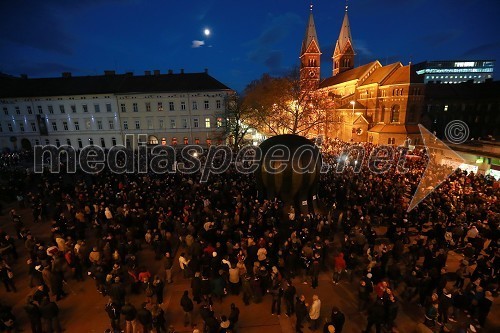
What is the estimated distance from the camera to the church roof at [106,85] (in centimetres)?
A: 4156

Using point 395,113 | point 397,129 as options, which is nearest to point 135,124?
point 397,129

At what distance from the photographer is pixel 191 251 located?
9797mm

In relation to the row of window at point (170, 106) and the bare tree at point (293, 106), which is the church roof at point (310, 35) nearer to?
the bare tree at point (293, 106)

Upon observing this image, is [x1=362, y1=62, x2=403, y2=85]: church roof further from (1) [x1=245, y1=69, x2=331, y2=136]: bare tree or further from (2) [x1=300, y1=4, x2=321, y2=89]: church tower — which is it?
(1) [x1=245, y1=69, x2=331, y2=136]: bare tree

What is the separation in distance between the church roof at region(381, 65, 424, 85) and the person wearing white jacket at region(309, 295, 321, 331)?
46.9 meters

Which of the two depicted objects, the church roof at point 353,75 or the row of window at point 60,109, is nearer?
the row of window at point 60,109

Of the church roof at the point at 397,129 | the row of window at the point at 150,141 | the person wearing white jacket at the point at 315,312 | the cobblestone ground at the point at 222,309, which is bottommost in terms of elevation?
the cobblestone ground at the point at 222,309

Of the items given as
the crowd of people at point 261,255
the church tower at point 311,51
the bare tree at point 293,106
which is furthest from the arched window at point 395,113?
the crowd of people at point 261,255

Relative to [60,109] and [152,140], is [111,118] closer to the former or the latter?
[152,140]

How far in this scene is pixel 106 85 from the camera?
4266 cm

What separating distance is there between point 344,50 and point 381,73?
76.1 ft

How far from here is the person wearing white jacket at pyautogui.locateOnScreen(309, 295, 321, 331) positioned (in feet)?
24.3

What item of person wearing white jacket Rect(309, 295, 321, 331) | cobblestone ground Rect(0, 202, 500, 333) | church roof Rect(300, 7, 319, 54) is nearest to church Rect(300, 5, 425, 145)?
church roof Rect(300, 7, 319, 54)

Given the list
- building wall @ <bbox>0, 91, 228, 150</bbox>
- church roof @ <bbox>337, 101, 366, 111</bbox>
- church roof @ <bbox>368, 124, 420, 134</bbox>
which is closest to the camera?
building wall @ <bbox>0, 91, 228, 150</bbox>
